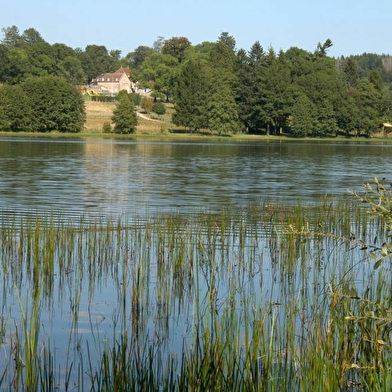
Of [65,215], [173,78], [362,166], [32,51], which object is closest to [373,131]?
[173,78]

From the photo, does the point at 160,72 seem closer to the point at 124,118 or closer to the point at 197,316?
the point at 124,118

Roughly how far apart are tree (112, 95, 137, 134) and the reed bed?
8829cm

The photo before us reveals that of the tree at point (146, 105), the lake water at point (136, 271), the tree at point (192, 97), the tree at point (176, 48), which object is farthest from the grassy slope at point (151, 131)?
the lake water at point (136, 271)

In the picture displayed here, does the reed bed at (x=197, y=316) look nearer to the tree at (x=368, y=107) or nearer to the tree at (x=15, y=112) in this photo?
the tree at (x=15, y=112)

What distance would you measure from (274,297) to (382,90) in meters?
126

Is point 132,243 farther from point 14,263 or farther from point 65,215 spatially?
point 65,215

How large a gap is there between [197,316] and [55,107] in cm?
9785

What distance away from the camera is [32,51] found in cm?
15438

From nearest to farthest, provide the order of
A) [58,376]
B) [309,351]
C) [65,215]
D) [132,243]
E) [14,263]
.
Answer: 1. [309,351]
2. [58,376]
3. [14,263]
4. [132,243]
5. [65,215]

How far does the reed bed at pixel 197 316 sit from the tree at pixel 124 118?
290ft

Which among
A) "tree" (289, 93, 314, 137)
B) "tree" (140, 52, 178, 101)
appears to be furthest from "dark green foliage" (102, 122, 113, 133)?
"tree" (140, 52, 178, 101)

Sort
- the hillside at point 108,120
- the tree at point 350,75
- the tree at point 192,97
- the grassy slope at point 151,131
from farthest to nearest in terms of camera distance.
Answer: the tree at point 350,75 → the tree at point 192,97 → the hillside at point 108,120 → the grassy slope at point 151,131

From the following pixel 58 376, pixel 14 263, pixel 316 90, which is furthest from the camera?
pixel 316 90

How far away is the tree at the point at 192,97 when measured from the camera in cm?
11119
